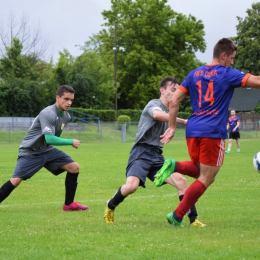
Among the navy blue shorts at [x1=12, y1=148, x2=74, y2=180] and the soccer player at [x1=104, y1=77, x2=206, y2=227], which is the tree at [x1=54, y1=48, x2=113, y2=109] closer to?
the navy blue shorts at [x1=12, y1=148, x2=74, y2=180]

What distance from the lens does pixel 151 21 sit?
6912 centimetres

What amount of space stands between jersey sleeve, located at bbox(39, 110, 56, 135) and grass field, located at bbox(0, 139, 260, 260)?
1219mm

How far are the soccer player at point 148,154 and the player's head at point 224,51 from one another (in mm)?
1083

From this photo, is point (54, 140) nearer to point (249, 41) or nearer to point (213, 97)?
point (213, 97)

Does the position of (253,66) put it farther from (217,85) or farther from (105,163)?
(217,85)

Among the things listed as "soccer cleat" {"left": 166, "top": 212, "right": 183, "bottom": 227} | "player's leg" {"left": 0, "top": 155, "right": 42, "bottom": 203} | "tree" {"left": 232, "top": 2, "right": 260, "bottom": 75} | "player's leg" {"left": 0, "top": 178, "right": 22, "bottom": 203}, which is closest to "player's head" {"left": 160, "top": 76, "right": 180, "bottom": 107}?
"soccer cleat" {"left": 166, "top": 212, "right": 183, "bottom": 227}

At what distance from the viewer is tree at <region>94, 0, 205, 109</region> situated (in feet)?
221

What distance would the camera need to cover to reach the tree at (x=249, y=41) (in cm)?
7850

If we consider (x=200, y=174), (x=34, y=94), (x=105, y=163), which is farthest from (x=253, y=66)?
(x=200, y=174)

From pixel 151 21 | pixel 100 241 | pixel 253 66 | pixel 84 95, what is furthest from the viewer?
pixel 253 66

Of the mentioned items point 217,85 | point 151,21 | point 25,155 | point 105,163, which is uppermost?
point 151,21

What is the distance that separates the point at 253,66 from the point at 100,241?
3009 inches

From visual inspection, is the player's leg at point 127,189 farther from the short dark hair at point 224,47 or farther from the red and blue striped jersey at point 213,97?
the short dark hair at point 224,47

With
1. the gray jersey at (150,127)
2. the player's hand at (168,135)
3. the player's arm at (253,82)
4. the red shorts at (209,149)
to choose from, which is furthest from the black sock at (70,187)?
the player's arm at (253,82)
